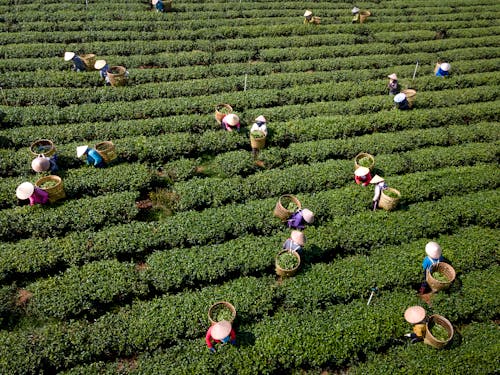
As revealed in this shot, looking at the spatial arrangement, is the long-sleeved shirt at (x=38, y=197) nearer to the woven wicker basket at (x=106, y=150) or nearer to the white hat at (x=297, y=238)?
the woven wicker basket at (x=106, y=150)

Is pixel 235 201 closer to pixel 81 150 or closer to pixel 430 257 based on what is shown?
pixel 81 150

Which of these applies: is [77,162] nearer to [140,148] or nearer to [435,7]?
[140,148]

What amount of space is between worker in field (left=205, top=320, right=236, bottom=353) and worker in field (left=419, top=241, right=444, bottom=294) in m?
5.34

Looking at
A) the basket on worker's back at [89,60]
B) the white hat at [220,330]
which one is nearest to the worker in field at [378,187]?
the white hat at [220,330]

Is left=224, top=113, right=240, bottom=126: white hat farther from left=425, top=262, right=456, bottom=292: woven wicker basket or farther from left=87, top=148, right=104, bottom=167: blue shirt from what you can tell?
left=425, top=262, right=456, bottom=292: woven wicker basket

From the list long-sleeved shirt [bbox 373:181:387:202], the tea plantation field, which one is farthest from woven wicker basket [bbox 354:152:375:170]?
long-sleeved shirt [bbox 373:181:387:202]

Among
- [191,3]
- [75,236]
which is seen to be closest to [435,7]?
[191,3]

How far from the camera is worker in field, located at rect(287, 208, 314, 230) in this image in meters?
11.9

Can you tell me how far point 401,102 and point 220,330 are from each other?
12.7 metres

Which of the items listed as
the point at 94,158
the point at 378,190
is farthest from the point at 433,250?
Answer: the point at 94,158

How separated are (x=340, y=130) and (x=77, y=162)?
31.5 feet

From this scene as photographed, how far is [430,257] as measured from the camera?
11203mm

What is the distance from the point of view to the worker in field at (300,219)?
39.0ft

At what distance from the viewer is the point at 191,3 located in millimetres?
24766
